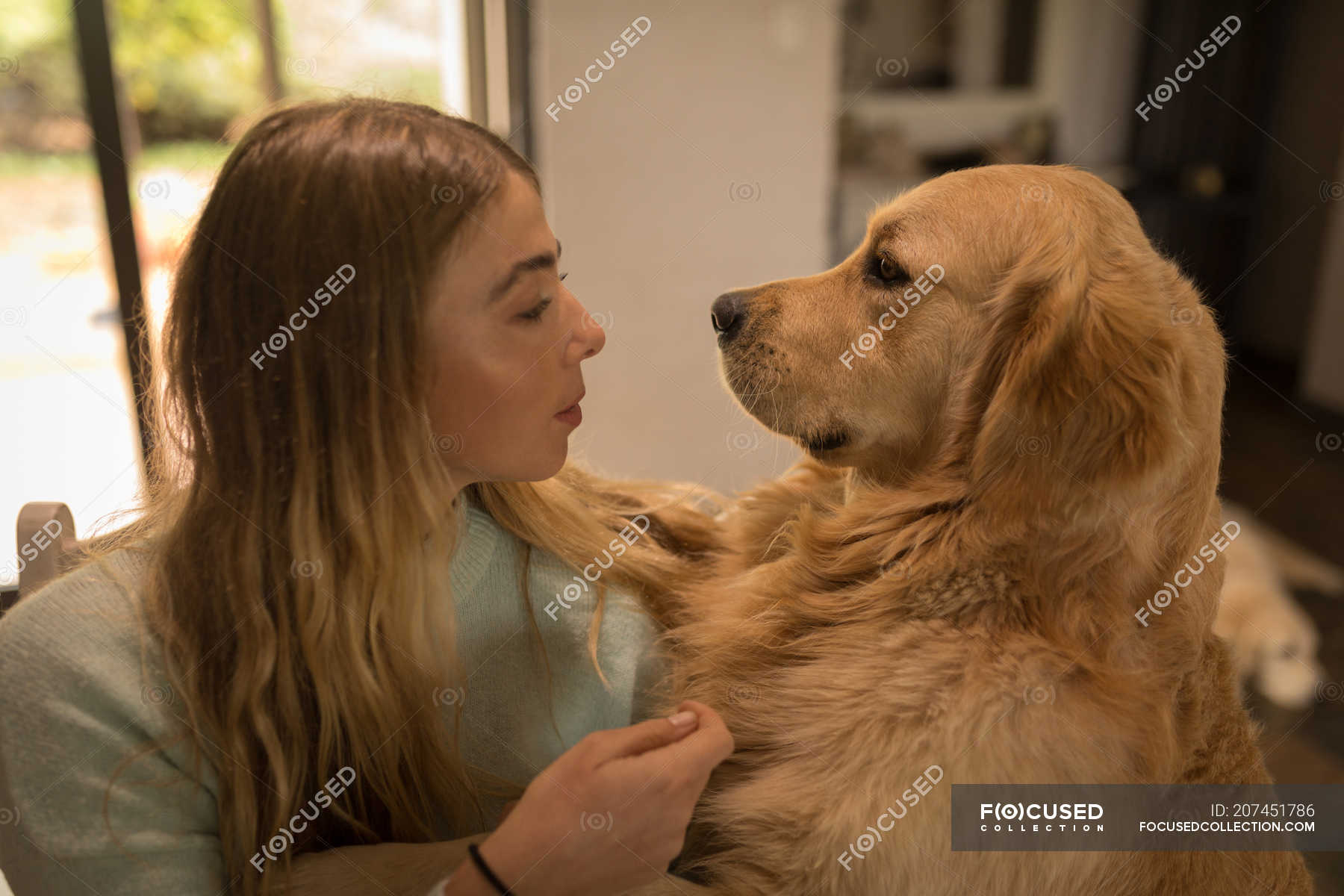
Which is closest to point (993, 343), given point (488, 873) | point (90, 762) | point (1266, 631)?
point (488, 873)

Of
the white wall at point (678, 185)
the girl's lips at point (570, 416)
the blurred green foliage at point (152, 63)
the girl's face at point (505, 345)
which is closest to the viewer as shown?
the girl's face at point (505, 345)

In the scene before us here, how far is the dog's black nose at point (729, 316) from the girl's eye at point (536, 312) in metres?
0.27

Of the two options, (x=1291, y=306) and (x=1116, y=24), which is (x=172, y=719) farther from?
(x=1291, y=306)

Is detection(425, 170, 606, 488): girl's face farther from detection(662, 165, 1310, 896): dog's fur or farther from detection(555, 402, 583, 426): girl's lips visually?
detection(662, 165, 1310, 896): dog's fur

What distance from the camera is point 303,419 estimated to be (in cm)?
92

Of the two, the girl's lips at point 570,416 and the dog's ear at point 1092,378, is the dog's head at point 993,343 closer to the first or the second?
the dog's ear at point 1092,378

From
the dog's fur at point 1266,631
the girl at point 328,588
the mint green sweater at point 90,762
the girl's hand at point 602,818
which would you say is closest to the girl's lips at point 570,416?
the girl at point 328,588

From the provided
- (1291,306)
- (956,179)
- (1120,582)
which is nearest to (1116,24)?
(1291,306)

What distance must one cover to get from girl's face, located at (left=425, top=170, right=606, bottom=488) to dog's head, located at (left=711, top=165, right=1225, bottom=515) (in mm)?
272

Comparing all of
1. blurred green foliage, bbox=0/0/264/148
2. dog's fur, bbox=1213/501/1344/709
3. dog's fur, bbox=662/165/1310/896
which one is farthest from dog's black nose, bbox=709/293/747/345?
blurred green foliage, bbox=0/0/264/148

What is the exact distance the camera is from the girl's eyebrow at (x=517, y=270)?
92 centimetres

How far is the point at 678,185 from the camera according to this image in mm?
2736

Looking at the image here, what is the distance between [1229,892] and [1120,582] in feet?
1.17

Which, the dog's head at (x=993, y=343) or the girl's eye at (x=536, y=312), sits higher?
the girl's eye at (x=536, y=312)
